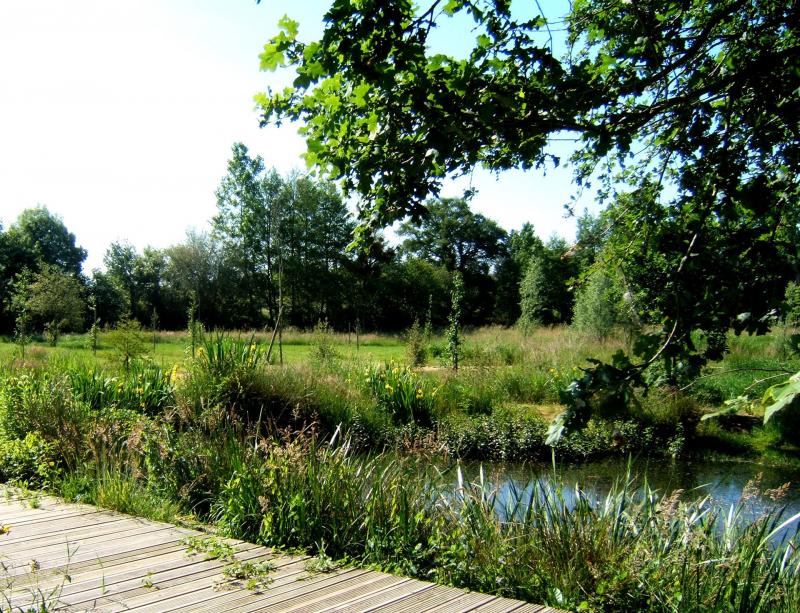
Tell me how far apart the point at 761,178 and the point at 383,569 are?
283 centimetres

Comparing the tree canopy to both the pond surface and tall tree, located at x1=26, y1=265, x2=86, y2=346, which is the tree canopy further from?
tall tree, located at x1=26, y1=265, x2=86, y2=346

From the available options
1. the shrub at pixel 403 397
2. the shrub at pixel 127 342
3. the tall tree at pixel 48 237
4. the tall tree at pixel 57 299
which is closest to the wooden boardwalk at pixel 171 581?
the shrub at pixel 403 397

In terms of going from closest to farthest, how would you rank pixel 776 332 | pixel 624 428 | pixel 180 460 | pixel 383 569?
pixel 383 569
pixel 180 460
pixel 624 428
pixel 776 332

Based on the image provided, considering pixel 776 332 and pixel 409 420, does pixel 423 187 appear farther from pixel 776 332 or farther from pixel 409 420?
pixel 776 332

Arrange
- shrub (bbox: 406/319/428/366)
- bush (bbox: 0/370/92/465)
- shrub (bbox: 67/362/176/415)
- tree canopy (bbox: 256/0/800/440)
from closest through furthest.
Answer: tree canopy (bbox: 256/0/800/440)
bush (bbox: 0/370/92/465)
shrub (bbox: 67/362/176/415)
shrub (bbox: 406/319/428/366)

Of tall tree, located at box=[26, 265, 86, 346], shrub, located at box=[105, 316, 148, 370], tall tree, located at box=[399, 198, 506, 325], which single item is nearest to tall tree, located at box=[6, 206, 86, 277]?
tall tree, located at box=[26, 265, 86, 346]

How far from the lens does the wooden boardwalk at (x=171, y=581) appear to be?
2.88 m

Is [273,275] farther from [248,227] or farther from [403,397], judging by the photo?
[403,397]

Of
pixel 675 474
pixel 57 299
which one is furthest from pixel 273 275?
pixel 675 474

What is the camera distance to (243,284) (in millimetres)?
41469

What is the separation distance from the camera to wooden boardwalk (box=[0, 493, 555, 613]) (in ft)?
9.45

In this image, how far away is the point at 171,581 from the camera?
3.17 meters

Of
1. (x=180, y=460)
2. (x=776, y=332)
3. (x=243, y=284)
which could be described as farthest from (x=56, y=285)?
(x=776, y=332)

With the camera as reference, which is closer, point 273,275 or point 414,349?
point 414,349
